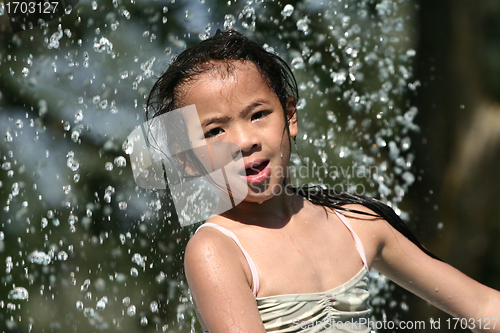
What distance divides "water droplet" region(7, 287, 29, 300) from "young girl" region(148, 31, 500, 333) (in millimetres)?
1368

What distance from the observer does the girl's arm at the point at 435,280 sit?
1131 millimetres

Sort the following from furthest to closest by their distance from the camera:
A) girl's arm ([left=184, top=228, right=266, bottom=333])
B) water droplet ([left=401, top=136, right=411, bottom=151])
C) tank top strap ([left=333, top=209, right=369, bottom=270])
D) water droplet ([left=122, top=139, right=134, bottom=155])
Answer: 1. water droplet ([left=401, top=136, right=411, bottom=151])
2. water droplet ([left=122, top=139, right=134, bottom=155])
3. tank top strap ([left=333, top=209, right=369, bottom=270])
4. girl's arm ([left=184, top=228, right=266, bottom=333])

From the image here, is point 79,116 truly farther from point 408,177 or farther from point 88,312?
point 408,177

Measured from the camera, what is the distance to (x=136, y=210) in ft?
6.56

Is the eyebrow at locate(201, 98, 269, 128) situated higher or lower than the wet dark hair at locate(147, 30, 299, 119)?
lower

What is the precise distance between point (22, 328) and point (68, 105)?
40.2 inches

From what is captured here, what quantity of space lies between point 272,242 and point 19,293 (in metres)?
1.58

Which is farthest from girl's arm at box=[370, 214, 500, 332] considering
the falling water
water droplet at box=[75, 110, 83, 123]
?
water droplet at box=[75, 110, 83, 123]

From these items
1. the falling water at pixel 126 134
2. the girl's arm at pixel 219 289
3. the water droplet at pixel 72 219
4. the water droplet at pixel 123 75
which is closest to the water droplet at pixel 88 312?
the falling water at pixel 126 134

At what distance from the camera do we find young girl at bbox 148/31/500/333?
91 centimetres

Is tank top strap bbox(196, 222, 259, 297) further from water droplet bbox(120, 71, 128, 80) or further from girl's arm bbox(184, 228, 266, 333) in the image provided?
water droplet bbox(120, 71, 128, 80)

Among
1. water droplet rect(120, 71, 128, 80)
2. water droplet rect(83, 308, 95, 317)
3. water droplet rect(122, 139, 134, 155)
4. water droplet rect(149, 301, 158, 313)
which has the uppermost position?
water droplet rect(120, 71, 128, 80)

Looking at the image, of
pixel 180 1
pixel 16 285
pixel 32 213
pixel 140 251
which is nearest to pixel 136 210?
pixel 140 251

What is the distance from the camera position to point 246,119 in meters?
1.00
